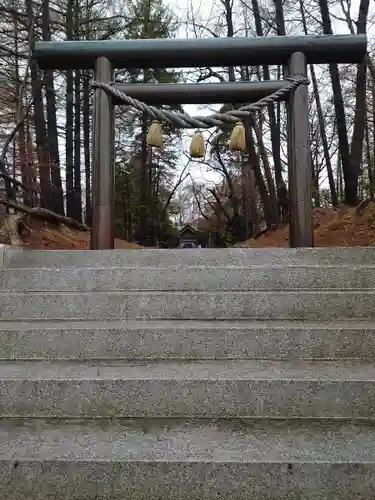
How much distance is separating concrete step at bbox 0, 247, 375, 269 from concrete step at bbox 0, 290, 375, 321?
0.62 metres

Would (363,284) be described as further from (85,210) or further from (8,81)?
(85,210)

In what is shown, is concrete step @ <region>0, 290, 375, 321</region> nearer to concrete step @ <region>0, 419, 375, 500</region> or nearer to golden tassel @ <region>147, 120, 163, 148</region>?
concrete step @ <region>0, 419, 375, 500</region>

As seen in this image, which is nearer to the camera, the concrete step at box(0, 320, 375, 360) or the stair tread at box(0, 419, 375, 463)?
the stair tread at box(0, 419, 375, 463)

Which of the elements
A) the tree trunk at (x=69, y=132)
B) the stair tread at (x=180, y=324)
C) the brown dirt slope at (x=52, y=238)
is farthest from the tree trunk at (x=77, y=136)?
the stair tread at (x=180, y=324)

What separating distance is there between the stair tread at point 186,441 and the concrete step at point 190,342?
1.40 feet

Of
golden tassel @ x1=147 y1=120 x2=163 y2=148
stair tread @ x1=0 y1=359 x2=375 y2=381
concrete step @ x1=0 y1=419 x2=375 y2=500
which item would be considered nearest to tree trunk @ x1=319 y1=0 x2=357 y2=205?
golden tassel @ x1=147 y1=120 x2=163 y2=148

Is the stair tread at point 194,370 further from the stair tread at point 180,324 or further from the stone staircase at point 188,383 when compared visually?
the stair tread at point 180,324

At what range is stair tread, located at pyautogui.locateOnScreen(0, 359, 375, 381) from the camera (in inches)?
76.0

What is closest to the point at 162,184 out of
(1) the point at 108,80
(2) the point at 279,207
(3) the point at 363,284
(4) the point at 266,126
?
(4) the point at 266,126

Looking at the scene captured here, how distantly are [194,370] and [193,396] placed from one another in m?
0.18

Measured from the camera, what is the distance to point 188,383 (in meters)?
1.89

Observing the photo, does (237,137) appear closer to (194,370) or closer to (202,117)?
(202,117)

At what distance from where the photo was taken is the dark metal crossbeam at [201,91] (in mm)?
4301

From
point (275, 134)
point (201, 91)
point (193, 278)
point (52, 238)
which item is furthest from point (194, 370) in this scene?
point (275, 134)
